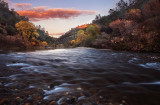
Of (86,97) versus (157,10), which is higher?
(157,10)

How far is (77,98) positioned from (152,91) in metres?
2.15

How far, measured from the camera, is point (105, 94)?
9.19 ft

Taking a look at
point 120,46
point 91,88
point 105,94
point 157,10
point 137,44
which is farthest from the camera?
point 120,46

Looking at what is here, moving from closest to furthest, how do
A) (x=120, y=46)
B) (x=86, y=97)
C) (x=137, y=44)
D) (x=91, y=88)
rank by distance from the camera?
1. (x=86, y=97)
2. (x=91, y=88)
3. (x=137, y=44)
4. (x=120, y=46)

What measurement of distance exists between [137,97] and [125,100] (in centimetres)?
40

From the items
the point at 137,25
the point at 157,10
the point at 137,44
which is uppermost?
the point at 157,10

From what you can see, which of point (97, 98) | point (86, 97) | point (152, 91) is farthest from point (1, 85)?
point (152, 91)

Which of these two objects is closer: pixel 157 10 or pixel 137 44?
pixel 137 44

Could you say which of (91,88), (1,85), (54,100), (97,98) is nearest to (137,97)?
(97,98)

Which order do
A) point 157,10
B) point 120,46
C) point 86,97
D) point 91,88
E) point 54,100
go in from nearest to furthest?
1. point 54,100
2. point 86,97
3. point 91,88
4. point 157,10
5. point 120,46

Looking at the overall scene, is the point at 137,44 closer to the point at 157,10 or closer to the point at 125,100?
the point at 157,10

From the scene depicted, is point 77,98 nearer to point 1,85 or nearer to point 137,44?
point 1,85

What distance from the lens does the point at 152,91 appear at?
9.82 ft

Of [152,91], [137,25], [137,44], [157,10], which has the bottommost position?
[152,91]
